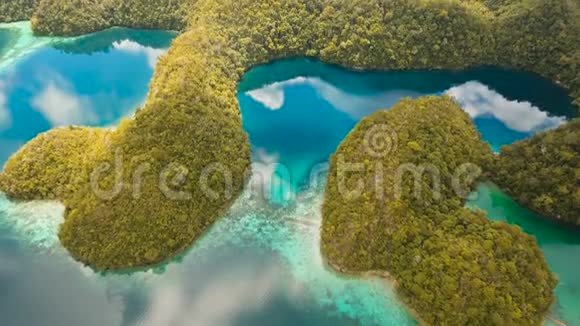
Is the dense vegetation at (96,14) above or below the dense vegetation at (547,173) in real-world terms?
above

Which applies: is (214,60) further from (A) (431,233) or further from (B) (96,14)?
(A) (431,233)

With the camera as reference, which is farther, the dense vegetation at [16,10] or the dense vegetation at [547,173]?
the dense vegetation at [16,10]

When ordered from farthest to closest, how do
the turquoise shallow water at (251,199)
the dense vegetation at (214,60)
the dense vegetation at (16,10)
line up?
1. the dense vegetation at (16,10)
2. the dense vegetation at (214,60)
3. the turquoise shallow water at (251,199)

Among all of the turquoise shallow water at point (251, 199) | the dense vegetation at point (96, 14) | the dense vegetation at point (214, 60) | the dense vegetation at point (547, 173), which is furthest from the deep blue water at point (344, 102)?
the dense vegetation at point (96, 14)

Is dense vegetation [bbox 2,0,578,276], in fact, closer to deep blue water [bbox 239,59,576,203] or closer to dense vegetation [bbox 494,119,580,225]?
deep blue water [bbox 239,59,576,203]

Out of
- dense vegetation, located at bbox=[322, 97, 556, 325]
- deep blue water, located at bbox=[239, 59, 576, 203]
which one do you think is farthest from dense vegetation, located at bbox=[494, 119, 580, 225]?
deep blue water, located at bbox=[239, 59, 576, 203]

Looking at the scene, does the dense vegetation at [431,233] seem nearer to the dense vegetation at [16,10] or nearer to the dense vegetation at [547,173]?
the dense vegetation at [547,173]

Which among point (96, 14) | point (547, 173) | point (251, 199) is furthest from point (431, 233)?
point (96, 14)
